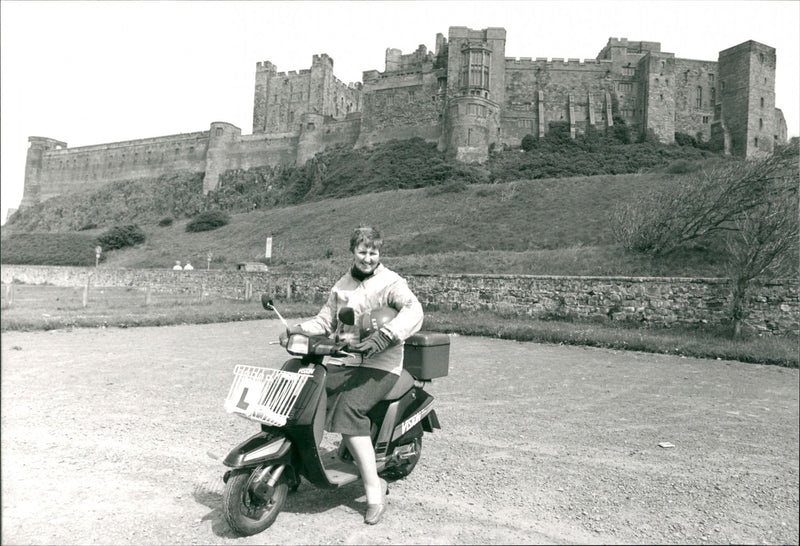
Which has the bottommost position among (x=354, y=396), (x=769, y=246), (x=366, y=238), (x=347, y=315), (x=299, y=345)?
(x=354, y=396)

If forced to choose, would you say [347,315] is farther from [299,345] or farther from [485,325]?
[485,325]

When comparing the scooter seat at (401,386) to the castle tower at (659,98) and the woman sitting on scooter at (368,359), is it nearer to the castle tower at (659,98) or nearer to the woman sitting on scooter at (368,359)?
the woman sitting on scooter at (368,359)

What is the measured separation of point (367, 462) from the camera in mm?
3326

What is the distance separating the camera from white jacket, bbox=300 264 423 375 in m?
3.34

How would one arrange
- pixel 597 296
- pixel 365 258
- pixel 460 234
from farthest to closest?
1. pixel 460 234
2. pixel 597 296
3. pixel 365 258

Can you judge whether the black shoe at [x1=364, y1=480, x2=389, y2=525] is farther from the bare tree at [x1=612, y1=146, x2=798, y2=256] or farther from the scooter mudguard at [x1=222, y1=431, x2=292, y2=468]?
the bare tree at [x1=612, y1=146, x2=798, y2=256]

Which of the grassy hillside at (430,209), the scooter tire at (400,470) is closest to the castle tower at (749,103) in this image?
the grassy hillside at (430,209)

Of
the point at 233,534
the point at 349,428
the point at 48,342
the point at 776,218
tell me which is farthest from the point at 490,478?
the point at 48,342

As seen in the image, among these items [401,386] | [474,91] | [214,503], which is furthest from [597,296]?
[474,91]

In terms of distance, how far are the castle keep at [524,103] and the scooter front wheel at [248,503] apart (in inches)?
2073

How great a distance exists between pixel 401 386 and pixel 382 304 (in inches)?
24.0

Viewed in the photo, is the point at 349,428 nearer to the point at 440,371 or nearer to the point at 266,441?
the point at 266,441

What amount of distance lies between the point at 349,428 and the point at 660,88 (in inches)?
2646

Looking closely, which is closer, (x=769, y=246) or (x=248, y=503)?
(x=248, y=503)
